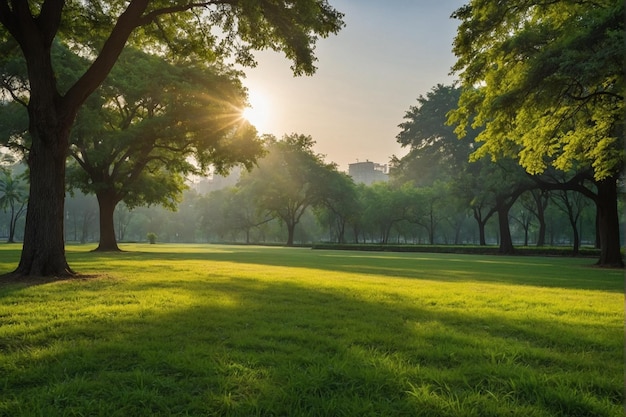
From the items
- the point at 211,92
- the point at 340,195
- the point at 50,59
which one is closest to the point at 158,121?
the point at 211,92

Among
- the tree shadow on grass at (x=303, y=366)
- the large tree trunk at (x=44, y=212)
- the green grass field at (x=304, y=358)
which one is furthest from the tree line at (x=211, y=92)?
the tree shadow on grass at (x=303, y=366)

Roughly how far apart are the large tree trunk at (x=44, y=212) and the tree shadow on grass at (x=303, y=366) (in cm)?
566

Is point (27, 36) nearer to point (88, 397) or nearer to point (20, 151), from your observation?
point (88, 397)

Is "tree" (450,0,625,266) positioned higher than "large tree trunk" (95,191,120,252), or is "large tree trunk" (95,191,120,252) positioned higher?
"tree" (450,0,625,266)

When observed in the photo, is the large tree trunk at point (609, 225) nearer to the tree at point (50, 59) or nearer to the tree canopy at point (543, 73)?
the tree canopy at point (543, 73)

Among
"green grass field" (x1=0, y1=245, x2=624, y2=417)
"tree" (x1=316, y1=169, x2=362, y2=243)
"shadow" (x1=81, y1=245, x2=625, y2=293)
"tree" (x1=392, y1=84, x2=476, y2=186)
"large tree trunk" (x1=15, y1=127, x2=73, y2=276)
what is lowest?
"shadow" (x1=81, y1=245, x2=625, y2=293)

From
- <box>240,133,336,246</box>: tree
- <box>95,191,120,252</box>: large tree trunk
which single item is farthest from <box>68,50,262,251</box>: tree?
<box>240,133,336,246</box>: tree

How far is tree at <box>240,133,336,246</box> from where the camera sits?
196ft

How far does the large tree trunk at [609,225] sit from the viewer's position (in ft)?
77.1

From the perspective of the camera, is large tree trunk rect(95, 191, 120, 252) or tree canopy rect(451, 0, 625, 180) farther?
large tree trunk rect(95, 191, 120, 252)

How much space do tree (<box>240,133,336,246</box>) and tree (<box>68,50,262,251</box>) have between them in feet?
92.4

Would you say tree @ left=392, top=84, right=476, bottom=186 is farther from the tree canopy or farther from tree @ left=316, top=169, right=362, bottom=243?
the tree canopy

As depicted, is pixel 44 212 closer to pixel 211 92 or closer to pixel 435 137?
pixel 211 92

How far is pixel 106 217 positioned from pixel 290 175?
31.7 meters
